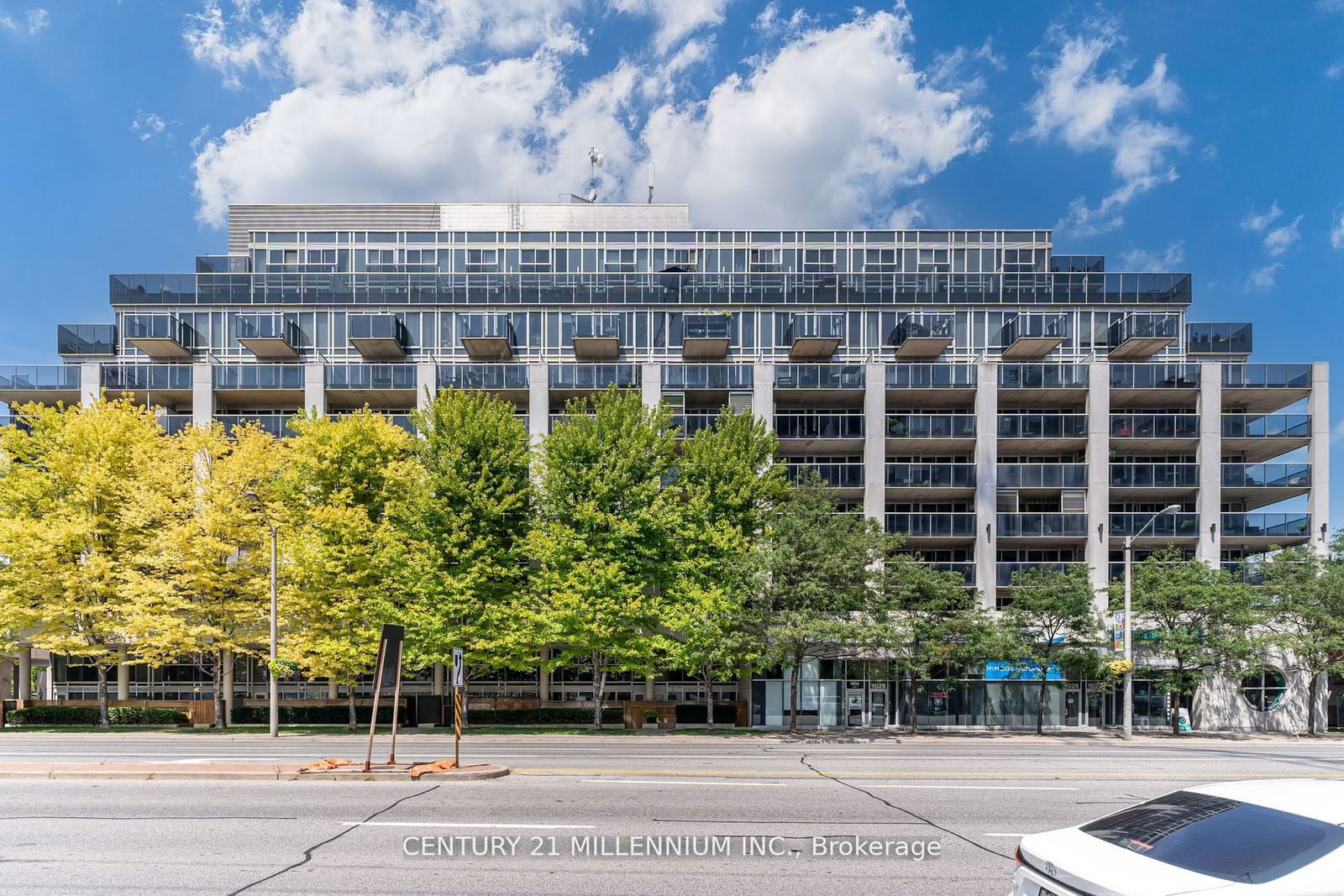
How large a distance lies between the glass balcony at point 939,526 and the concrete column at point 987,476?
0.47 meters

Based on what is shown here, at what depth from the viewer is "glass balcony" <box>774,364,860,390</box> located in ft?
142

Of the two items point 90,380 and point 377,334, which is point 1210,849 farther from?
point 90,380

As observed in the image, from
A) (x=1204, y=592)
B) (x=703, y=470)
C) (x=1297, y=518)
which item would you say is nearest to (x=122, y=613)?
(x=703, y=470)

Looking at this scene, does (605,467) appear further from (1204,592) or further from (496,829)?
(1204,592)

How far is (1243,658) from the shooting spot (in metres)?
34.4

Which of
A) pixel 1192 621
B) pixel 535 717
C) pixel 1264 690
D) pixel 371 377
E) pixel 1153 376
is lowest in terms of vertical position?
pixel 535 717

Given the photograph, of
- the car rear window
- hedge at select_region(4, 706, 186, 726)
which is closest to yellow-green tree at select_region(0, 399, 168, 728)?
hedge at select_region(4, 706, 186, 726)

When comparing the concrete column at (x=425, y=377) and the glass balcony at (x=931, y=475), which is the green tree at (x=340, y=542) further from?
the glass balcony at (x=931, y=475)

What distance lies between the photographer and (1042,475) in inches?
1665

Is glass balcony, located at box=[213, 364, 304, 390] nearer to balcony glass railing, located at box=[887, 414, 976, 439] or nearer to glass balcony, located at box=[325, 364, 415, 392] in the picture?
glass balcony, located at box=[325, 364, 415, 392]

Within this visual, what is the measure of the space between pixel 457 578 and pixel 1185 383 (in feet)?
130

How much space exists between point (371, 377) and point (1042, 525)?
37165mm

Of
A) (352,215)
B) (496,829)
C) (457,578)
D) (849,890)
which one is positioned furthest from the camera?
(352,215)

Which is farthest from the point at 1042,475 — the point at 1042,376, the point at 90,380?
the point at 90,380
